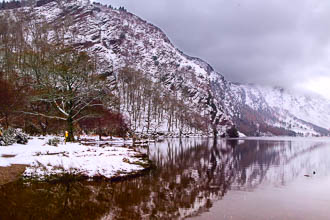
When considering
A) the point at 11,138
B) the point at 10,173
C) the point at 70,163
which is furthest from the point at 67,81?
the point at 10,173

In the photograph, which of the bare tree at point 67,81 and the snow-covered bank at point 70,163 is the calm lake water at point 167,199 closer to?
the snow-covered bank at point 70,163

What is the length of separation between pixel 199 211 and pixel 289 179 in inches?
607

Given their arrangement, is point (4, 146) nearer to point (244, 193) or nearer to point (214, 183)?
point (214, 183)

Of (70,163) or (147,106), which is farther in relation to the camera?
→ (147,106)

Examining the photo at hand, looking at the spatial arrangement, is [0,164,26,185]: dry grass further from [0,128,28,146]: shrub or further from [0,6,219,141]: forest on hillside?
[0,6,219,141]: forest on hillside

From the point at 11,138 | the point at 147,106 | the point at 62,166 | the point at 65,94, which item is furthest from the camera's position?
the point at 147,106

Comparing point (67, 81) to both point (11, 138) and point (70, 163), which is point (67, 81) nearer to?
point (11, 138)

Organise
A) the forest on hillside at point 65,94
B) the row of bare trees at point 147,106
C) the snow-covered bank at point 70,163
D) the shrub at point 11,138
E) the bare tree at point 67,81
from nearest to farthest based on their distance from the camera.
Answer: the snow-covered bank at point 70,163, the shrub at point 11,138, the bare tree at point 67,81, the forest on hillside at point 65,94, the row of bare trees at point 147,106

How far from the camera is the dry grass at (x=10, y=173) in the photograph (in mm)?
17455

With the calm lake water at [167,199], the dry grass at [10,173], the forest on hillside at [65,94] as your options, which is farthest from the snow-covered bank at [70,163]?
the forest on hillside at [65,94]

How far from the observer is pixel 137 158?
86.3 ft

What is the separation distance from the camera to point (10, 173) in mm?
18500

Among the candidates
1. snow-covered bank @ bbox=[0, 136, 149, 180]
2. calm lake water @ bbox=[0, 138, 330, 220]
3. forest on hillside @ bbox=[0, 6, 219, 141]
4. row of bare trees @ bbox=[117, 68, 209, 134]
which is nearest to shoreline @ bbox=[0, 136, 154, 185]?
snow-covered bank @ bbox=[0, 136, 149, 180]

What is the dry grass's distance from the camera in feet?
57.3
